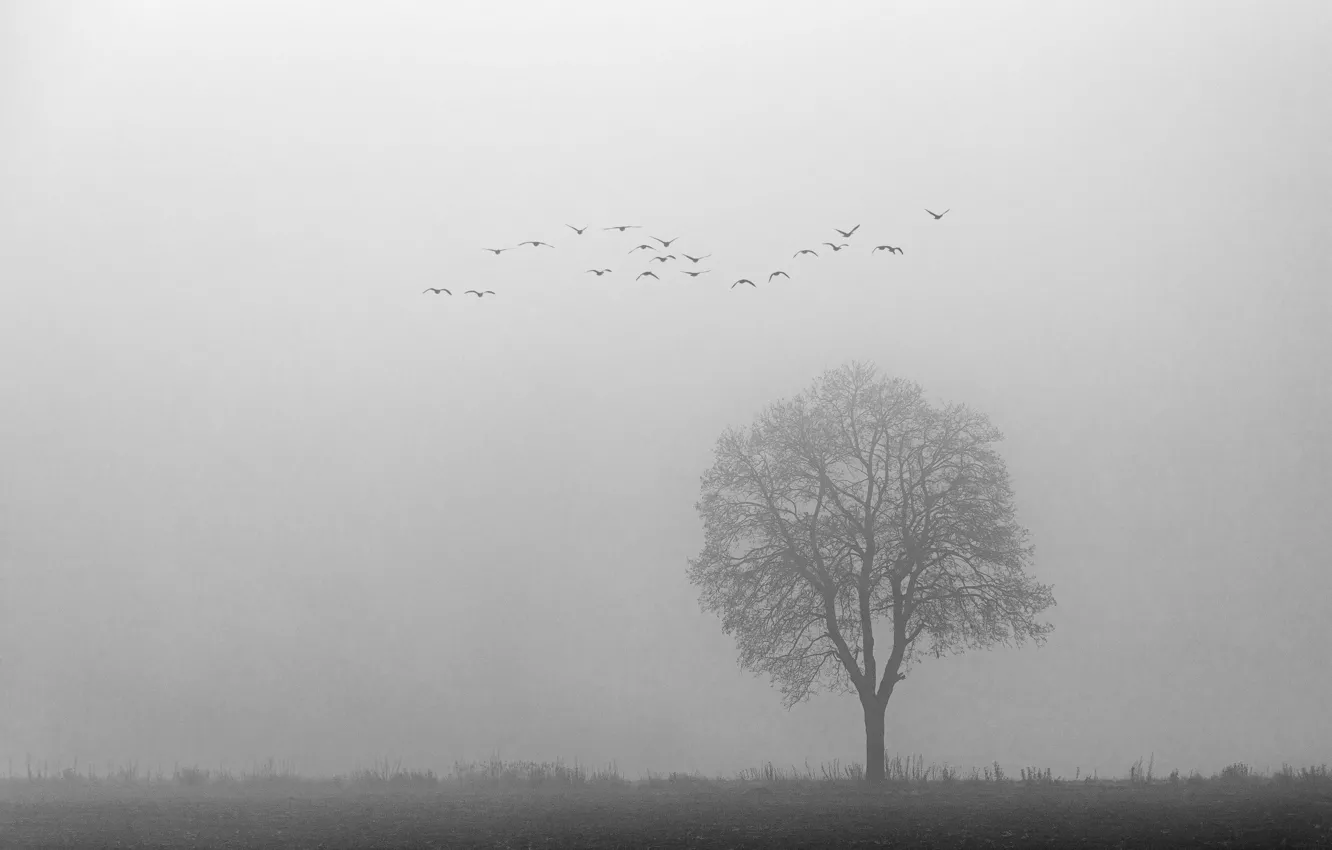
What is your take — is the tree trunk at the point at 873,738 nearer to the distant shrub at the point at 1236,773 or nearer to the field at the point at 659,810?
the field at the point at 659,810

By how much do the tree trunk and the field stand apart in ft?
1.71

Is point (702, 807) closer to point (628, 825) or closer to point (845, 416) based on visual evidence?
point (628, 825)

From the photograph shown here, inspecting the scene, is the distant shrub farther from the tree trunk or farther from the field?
the tree trunk

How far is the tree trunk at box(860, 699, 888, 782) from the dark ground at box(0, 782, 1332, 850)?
1672 mm

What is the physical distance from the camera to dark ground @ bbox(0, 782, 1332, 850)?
1844 centimetres

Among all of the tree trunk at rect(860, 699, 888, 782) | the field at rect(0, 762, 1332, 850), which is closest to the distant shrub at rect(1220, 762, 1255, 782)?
the field at rect(0, 762, 1332, 850)

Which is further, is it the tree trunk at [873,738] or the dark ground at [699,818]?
the tree trunk at [873,738]

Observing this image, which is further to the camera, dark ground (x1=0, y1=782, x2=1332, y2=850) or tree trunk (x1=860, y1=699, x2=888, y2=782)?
tree trunk (x1=860, y1=699, x2=888, y2=782)

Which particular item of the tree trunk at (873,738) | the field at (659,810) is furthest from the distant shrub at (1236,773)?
the tree trunk at (873,738)

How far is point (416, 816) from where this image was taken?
907 inches

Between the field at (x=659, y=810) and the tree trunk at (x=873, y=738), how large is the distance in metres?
0.52

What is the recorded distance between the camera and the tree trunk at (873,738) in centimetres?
3139

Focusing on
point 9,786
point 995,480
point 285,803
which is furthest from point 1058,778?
point 9,786

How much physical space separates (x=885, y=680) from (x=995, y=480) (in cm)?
655
